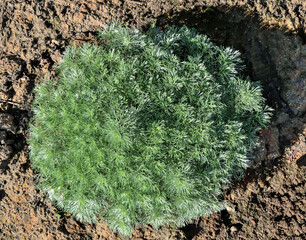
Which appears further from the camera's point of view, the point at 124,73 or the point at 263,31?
the point at 263,31

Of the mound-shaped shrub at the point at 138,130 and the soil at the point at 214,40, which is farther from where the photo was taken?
the soil at the point at 214,40

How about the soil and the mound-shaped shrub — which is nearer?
the mound-shaped shrub

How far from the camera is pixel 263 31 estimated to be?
4.49 meters

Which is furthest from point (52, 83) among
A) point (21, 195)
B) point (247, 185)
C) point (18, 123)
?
point (247, 185)

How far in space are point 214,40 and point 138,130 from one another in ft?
6.39

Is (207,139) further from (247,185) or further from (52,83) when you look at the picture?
(52,83)

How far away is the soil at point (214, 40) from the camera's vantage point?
423 centimetres

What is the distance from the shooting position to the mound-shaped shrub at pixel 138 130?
331 centimetres

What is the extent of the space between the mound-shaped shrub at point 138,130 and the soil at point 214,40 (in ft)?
2.12

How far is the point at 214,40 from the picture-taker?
434cm

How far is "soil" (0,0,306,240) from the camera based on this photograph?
4227 mm

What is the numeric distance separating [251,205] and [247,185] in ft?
0.94

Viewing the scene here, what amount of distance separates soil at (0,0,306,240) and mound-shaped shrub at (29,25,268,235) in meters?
0.65

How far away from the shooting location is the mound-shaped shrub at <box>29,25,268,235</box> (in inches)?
130
